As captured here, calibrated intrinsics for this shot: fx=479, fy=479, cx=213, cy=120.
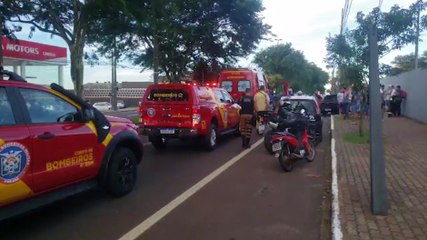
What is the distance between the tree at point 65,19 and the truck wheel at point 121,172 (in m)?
7.68

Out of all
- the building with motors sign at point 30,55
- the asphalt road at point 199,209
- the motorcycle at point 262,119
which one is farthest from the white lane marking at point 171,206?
the building with motors sign at point 30,55

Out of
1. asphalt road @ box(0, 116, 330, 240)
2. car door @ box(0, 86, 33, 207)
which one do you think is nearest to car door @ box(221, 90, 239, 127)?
asphalt road @ box(0, 116, 330, 240)

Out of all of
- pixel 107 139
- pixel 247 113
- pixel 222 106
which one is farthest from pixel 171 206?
pixel 222 106

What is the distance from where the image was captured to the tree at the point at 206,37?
78.6 feet

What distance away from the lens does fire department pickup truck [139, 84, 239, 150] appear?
12.1 m

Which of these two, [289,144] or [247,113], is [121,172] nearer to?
[289,144]

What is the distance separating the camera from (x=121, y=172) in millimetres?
7418

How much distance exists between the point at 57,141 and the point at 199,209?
2.19 meters

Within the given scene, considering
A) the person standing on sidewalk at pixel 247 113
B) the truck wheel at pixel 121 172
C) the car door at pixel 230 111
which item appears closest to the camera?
the truck wheel at pixel 121 172

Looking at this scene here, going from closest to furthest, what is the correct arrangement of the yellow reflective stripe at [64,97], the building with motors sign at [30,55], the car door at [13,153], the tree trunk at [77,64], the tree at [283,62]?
the car door at [13,153], the yellow reflective stripe at [64,97], the tree trunk at [77,64], the building with motors sign at [30,55], the tree at [283,62]

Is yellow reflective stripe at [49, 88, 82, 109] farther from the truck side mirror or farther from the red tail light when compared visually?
the red tail light

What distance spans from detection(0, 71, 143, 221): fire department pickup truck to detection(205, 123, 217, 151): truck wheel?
5.17 metres

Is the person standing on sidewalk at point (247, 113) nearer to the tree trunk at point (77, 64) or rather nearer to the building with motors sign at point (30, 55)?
the tree trunk at point (77, 64)

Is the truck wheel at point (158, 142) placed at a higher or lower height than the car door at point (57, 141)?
lower
